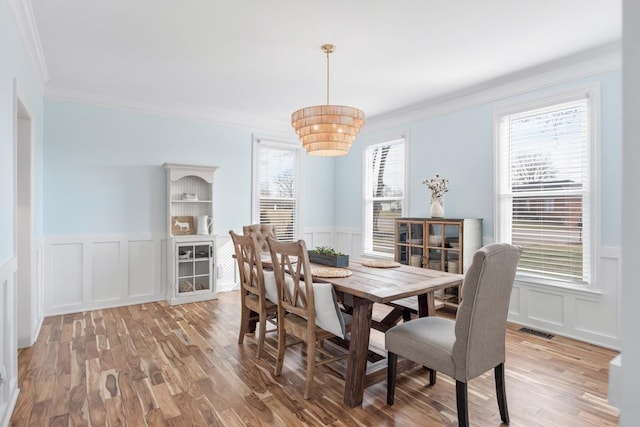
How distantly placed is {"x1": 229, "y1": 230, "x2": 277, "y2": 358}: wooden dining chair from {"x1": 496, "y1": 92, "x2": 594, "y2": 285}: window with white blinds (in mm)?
2791

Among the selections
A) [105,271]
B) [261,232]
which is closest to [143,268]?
Result: [105,271]

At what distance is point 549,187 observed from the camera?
12.3 ft

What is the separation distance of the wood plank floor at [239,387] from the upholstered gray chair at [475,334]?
0.39 m

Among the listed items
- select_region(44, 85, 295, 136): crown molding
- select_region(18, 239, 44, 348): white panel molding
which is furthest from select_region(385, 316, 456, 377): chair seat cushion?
select_region(44, 85, 295, 136): crown molding

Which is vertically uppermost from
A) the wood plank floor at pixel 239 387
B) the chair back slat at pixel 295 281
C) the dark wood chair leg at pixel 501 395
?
the chair back slat at pixel 295 281

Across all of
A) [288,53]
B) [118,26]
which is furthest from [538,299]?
[118,26]

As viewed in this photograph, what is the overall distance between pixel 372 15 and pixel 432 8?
1.44 ft

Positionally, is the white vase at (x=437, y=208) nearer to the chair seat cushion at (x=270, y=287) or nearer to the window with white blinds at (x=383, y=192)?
the window with white blinds at (x=383, y=192)

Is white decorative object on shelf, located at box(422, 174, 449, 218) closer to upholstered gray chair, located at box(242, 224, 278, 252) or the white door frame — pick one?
upholstered gray chair, located at box(242, 224, 278, 252)

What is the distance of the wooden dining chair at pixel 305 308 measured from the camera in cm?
238

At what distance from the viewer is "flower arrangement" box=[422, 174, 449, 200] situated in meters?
4.55

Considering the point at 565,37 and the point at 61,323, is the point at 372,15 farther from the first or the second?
the point at 61,323

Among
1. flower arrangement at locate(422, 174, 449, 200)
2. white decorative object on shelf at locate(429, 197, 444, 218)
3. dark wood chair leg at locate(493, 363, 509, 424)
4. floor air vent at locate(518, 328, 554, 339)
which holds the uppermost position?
flower arrangement at locate(422, 174, 449, 200)

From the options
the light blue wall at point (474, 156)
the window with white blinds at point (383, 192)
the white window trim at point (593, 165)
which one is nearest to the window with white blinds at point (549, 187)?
the white window trim at point (593, 165)
